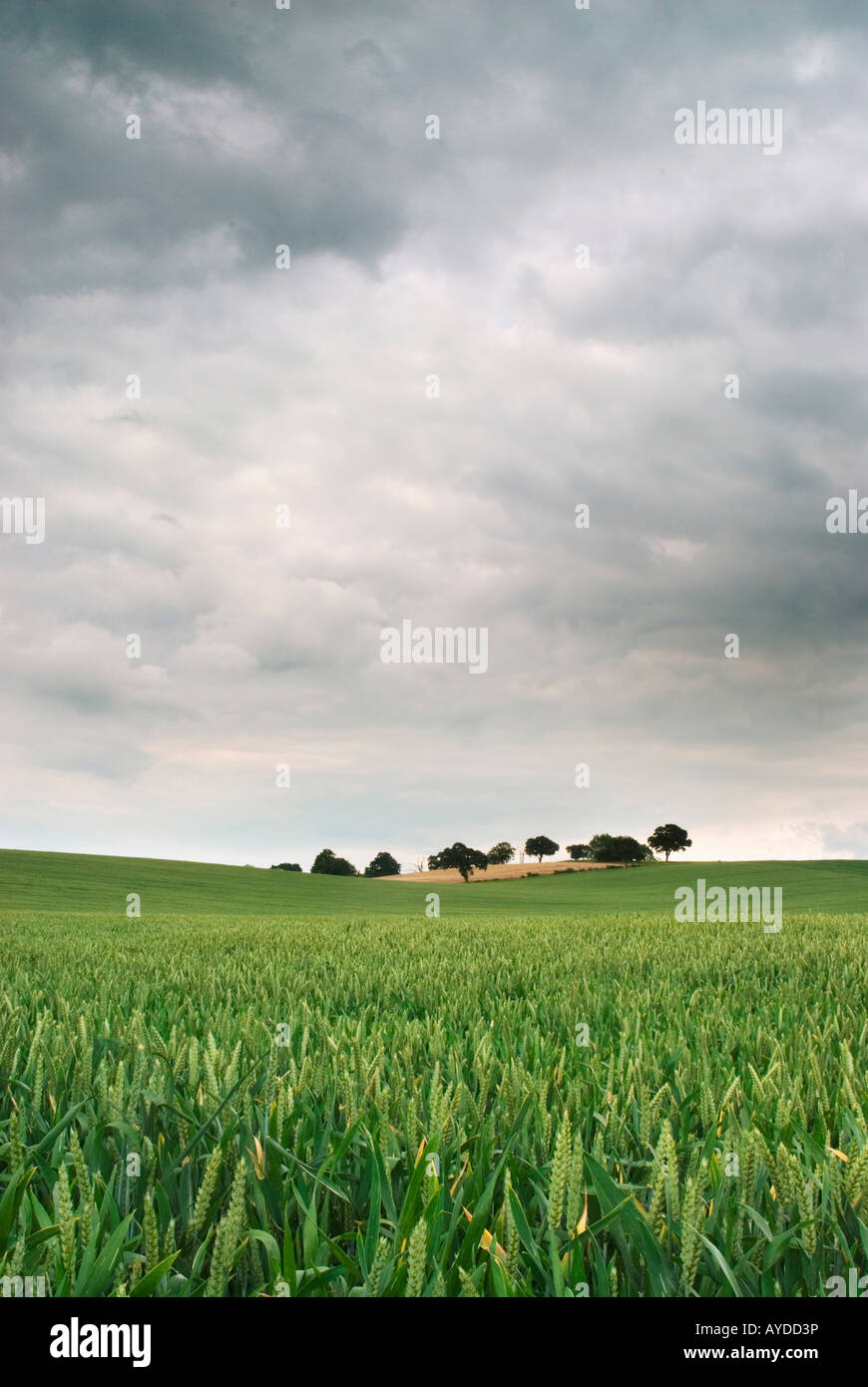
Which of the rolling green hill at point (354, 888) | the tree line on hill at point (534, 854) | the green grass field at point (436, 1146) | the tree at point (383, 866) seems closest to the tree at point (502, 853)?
the tree line on hill at point (534, 854)

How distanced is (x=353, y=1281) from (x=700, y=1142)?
1.01m

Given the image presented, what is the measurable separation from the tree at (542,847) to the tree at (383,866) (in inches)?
640

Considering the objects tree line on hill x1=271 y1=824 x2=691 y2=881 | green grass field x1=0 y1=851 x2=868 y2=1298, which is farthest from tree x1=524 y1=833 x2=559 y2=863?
green grass field x1=0 y1=851 x2=868 y2=1298

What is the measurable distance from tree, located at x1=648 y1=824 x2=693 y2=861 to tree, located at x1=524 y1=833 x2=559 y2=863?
37.3 ft

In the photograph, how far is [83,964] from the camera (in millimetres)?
7223

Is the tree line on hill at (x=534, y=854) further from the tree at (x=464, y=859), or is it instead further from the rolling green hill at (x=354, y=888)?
the rolling green hill at (x=354, y=888)

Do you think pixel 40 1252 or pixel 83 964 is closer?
pixel 40 1252

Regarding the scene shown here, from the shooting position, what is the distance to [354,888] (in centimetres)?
5400

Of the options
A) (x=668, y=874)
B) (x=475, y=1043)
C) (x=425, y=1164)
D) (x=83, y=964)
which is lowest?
(x=668, y=874)

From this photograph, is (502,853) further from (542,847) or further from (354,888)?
(354,888)

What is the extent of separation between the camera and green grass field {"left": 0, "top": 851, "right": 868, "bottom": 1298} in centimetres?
161

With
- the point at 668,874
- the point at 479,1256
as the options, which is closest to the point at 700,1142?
the point at 479,1256
